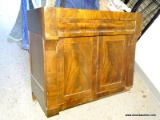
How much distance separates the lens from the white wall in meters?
1.33

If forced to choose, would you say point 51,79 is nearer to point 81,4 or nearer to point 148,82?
point 81,4

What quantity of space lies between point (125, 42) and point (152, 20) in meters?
0.57

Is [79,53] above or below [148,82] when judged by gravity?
above

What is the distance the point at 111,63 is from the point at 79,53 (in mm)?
283

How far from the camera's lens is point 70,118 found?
1017mm

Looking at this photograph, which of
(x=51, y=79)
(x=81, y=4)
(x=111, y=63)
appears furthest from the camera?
(x=81, y=4)

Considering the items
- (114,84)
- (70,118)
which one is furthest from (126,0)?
(70,118)

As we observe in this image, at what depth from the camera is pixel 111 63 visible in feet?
3.35

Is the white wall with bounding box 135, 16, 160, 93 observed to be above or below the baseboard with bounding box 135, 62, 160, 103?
above

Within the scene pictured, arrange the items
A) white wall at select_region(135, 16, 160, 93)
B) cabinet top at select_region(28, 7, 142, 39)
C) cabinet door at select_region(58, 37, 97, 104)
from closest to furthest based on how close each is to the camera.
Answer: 1. cabinet top at select_region(28, 7, 142, 39)
2. cabinet door at select_region(58, 37, 97, 104)
3. white wall at select_region(135, 16, 160, 93)

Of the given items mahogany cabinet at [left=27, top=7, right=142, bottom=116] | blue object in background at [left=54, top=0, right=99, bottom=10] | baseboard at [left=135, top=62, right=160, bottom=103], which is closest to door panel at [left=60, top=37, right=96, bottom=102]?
mahogany cabinet at [left=27, top=7, right=142, bottom=116]

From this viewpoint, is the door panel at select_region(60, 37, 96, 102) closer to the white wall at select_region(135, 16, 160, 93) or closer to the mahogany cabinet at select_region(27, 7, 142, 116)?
the mahogany cabinet at select_region(27, 7, 142, 116)

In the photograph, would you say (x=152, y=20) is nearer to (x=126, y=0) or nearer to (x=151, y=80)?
(x=126, y=0)

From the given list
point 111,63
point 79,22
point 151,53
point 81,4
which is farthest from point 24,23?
point 151,53
